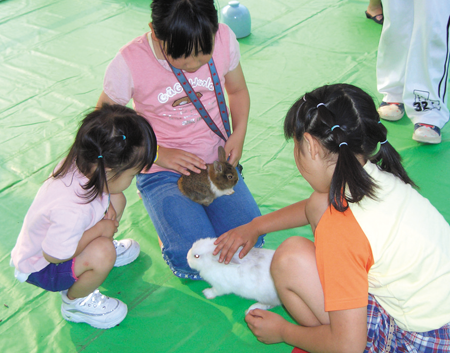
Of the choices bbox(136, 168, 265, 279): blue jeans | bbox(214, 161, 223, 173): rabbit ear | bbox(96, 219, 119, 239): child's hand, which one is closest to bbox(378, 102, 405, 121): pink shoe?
bbox(136, 168, 265, 279): blue jeans

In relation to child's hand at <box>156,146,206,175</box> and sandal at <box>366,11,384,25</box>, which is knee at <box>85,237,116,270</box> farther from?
sandal at <box>366,11,384,25</box>

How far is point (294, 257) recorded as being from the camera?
131 cm

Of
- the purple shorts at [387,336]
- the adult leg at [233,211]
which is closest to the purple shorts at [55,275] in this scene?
the adult leg at [233,211]

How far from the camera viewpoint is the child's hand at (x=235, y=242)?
5.20 ft

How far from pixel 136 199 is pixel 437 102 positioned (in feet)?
6.49

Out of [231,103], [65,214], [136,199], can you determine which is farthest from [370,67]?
[65,214]

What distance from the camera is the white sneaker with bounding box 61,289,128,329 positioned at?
1.61m

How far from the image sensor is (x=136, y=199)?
2.27 m

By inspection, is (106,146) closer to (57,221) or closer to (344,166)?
(57,221)

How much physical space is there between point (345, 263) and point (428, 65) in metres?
1.85

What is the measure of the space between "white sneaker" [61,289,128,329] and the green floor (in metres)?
0.04

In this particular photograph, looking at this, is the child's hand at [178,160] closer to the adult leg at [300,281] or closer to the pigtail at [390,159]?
the adult leg at [300,281]

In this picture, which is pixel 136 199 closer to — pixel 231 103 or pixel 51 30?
pixel 231 103

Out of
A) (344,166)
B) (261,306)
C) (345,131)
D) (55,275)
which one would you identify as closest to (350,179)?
(344,166)
